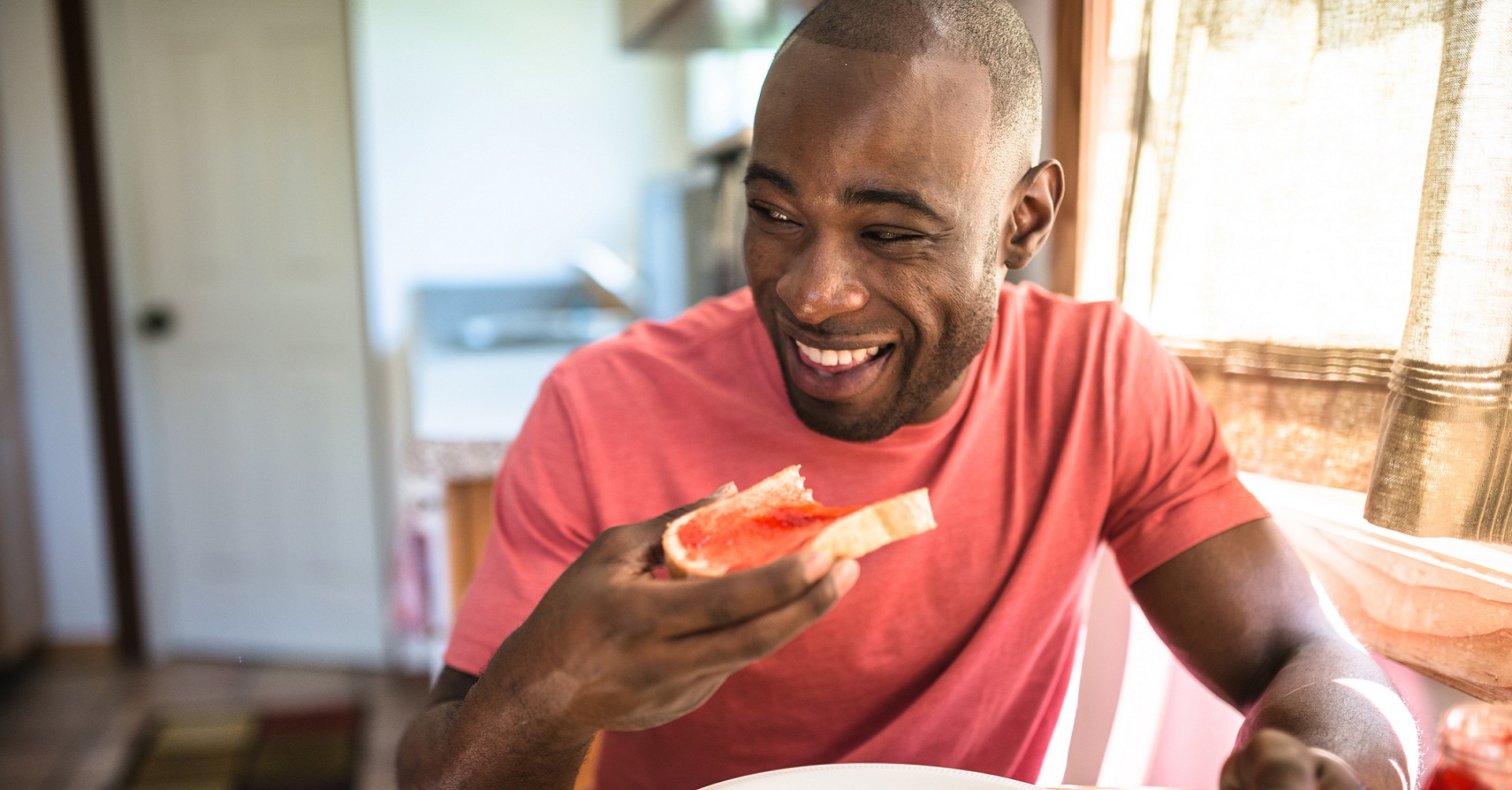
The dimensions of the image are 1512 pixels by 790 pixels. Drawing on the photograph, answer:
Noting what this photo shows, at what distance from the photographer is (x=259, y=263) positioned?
3.49 meters

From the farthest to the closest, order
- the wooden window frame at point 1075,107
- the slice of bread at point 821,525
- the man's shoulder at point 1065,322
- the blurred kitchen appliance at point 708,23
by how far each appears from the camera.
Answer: the blurred kitchen appliance at point 708,23
the wooden window frame at point 1075,107
the man's shoulder at point 1065,322
the slice of bread at point 821,525

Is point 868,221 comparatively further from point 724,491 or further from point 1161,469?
point 1161,469

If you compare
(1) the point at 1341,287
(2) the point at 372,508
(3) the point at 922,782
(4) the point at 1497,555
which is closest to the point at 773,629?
(3) the point at 922,782

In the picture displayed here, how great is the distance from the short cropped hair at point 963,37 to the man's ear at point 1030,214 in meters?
0.04

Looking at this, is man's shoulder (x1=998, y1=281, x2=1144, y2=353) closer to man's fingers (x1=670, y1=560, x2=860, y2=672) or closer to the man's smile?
the man's smile

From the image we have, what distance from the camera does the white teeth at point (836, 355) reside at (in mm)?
1065

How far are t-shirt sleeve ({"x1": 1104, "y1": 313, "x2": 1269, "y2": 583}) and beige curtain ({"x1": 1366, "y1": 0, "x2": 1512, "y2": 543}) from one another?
18 centimetres

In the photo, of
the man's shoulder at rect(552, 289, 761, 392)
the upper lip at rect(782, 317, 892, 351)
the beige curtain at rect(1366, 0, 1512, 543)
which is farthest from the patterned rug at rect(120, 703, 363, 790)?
the beige curtain at rect(1366, 0, 1512, 543)

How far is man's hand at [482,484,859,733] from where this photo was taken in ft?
2.21

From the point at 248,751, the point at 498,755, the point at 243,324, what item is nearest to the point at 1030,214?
the point at 498,755

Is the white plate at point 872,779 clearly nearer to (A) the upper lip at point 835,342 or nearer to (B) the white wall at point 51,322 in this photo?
(A) the upper lip at point 835,342

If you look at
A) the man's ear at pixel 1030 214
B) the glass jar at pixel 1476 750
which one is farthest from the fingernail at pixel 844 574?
the man's ear at pixel 1030 214

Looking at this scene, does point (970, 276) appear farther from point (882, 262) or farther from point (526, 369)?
point (526, 369)

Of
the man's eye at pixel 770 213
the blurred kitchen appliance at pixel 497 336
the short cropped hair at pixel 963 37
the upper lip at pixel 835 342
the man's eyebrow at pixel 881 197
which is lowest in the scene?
the blurred kitchen appliance at pixel 497 336
